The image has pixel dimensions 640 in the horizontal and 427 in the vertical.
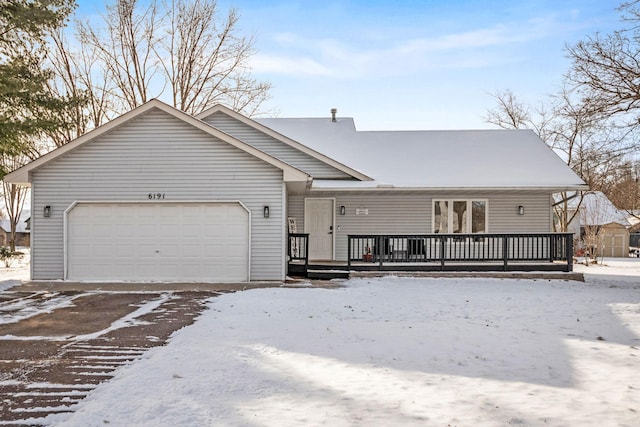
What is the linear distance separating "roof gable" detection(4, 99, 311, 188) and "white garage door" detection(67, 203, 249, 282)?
1364 mm

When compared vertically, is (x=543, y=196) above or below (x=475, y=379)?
above

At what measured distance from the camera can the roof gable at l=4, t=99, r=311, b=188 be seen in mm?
11703

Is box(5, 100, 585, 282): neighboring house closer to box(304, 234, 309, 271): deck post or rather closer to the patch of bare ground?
box(304, 234, 309, 271): deck post

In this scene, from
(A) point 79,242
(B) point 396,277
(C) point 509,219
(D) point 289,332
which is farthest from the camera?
(C) point 509,219

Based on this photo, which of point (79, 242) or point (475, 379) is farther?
point (79, 242)

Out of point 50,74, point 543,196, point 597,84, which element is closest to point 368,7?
point 597,84

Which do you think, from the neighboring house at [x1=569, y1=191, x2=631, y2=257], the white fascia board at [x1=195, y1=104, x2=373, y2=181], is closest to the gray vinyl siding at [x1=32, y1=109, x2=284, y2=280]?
the white fascia board at [x1=195, y1=104, x2=373, y2=181]

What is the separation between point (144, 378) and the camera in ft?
15.6

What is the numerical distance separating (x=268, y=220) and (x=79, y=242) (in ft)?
15.7

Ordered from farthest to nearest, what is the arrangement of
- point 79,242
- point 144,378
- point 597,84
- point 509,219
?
point 509,219, point 597,84, point 79,242, point 144,378

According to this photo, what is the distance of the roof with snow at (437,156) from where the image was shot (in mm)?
14680

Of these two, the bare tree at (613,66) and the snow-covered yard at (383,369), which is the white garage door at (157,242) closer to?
the snow-covered yard at (383,369)

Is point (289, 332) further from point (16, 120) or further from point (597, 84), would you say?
point (597, 84)

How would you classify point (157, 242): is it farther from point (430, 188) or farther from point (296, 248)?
point (430, 188)
